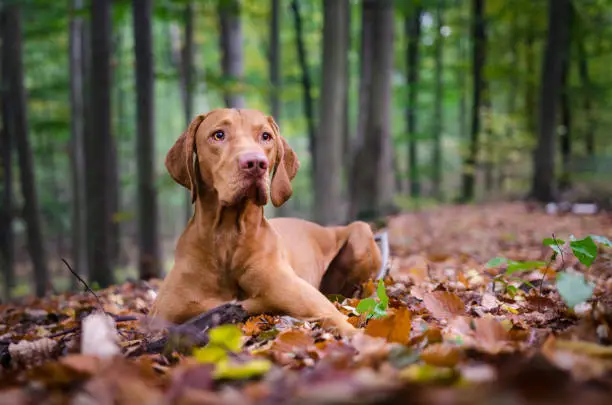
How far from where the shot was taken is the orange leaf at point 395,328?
2.49 meters

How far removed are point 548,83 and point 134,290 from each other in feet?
37.5

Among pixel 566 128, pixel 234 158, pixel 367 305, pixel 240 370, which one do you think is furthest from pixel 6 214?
pixel 566 128

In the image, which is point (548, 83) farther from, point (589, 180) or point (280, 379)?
point (280, 379)

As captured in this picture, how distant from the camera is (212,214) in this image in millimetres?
3664

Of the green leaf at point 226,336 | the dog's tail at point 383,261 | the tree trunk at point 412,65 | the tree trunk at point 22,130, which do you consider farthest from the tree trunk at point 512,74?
the green leaf at point 226,336

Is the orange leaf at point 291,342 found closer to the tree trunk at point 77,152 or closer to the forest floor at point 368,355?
the forest floor at point 368,355

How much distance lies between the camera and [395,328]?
8.25 ft

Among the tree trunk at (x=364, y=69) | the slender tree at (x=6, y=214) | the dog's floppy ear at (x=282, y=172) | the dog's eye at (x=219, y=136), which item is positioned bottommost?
the slender tree at (x=6, y=214)

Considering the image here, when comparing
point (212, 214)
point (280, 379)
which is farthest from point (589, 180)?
point (280, 379)

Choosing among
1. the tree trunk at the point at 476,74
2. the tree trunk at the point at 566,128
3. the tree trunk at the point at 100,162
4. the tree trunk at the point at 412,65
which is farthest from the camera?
the tree trunk at the point at 412,65

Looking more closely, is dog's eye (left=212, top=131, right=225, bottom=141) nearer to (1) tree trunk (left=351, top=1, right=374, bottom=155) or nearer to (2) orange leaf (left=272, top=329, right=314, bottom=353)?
(2) orange leaf (left=272, top=329, right=314, bottom=353)

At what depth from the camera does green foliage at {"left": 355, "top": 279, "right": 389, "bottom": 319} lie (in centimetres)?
302

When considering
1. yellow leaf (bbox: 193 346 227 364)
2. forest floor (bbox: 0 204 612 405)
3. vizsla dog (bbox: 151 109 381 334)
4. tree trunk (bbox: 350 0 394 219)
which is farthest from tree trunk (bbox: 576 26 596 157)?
yellow leaf (bbox: 193 346 227 364)

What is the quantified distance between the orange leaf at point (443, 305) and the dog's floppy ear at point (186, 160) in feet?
5.38
